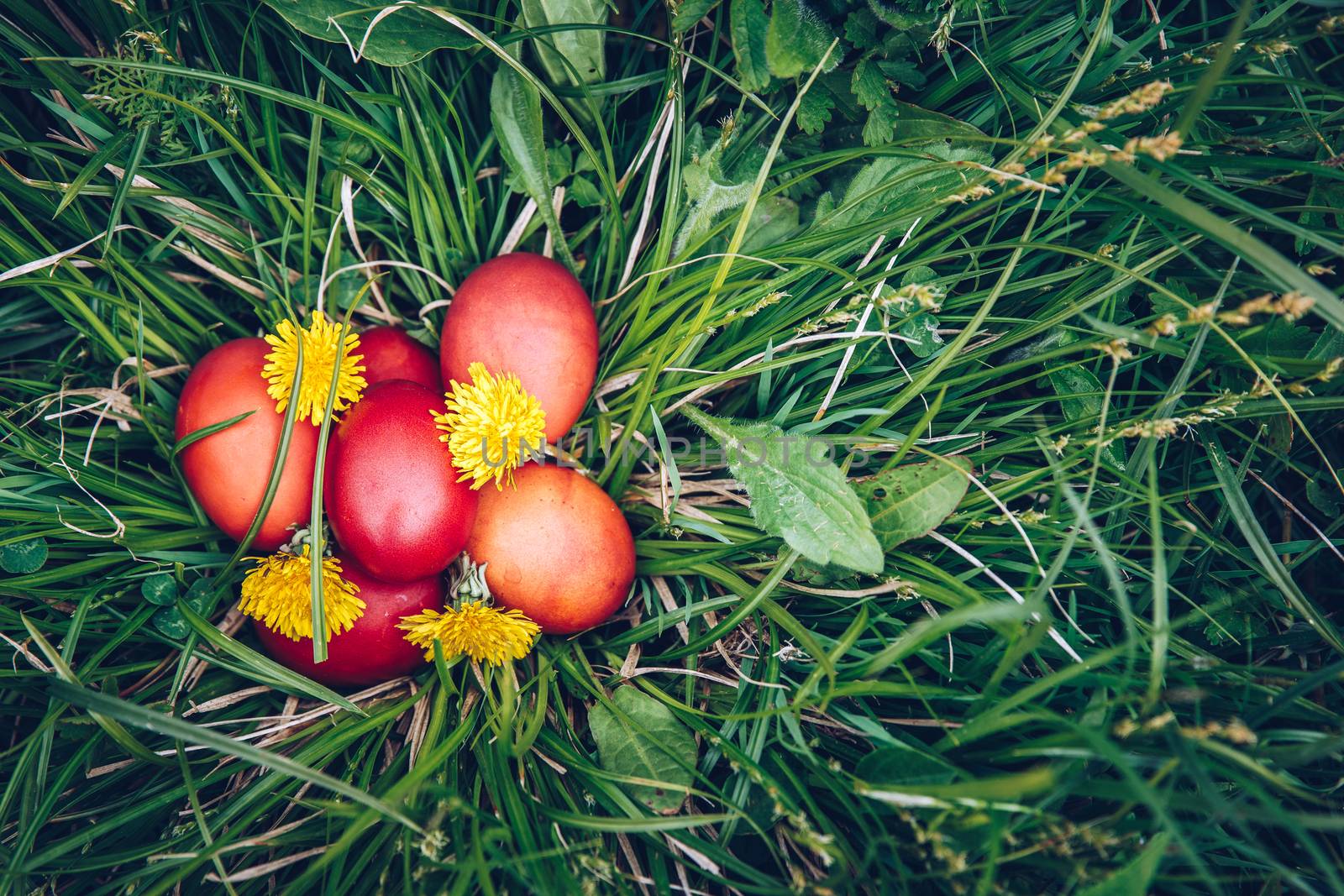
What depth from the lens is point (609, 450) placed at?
1.63 meters

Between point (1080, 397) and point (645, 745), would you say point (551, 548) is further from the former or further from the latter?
point (1080, 397)

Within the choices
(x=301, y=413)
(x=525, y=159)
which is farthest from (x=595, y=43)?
(x=301, y=413)

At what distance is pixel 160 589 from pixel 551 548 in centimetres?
90

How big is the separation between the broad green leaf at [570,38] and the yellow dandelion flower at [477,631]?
113cm

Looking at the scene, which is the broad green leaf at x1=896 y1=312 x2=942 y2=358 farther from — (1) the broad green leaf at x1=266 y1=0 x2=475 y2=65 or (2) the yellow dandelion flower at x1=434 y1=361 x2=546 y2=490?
(1) the broad green leaf at x1=266 y1=0 x2=475 y2=65

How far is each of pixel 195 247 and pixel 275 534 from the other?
76 cm

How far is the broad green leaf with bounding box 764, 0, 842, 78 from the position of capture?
1.26m

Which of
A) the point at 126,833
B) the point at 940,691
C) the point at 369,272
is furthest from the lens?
the point at 369,272

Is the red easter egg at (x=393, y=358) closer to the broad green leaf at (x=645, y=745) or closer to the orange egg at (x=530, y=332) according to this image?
the orange egg at (x=530, y=332)

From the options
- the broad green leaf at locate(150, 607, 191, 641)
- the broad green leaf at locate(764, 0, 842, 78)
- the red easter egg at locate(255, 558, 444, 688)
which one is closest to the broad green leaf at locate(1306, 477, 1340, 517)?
the broad green leaf at locate(764, 0, 842, 78)

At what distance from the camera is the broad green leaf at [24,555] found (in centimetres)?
143

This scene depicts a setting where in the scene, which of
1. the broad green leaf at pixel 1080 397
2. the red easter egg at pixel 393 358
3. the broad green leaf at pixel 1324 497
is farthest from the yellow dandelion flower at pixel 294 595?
the broad green leaf at pixel 1324 497

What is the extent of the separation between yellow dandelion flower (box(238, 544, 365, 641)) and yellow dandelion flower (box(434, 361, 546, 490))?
323mm

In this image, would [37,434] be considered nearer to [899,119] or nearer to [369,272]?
[369,272]
